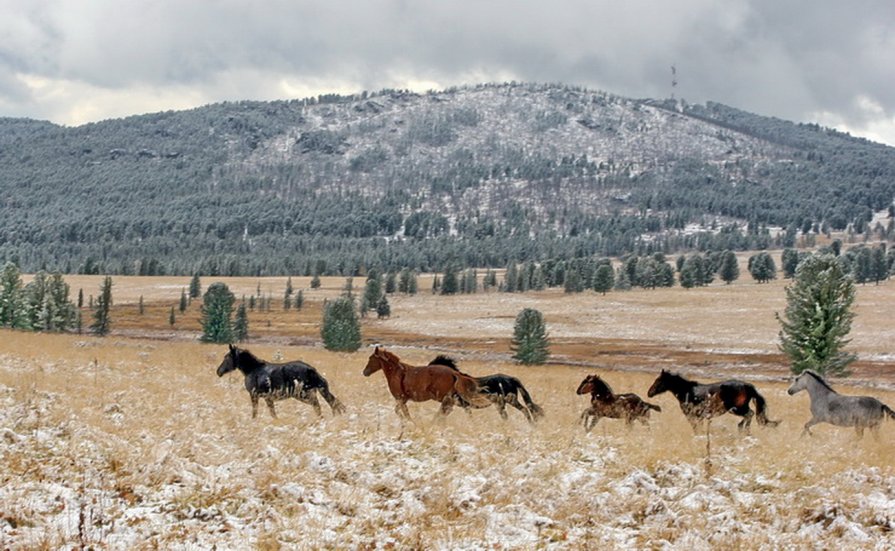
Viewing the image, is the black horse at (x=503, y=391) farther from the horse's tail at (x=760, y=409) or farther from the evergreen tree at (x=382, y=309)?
the evergreen tree at (x=382, y=309)

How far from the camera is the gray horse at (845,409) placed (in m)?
15.0

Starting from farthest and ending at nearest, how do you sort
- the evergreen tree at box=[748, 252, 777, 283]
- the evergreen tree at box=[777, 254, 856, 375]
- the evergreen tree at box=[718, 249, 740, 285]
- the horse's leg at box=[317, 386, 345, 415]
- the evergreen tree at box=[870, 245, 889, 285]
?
the evergreen tree at box=[718, 249, 740, 285] → the evergreen tree at box=[748, 252, 777, 283] → the evergreen tree at box=[870, 245, 889, 285] → the evergreen tree at box=[777, 254, 856, 375] → the horse's leg at box=[317, 386, 345, 415]

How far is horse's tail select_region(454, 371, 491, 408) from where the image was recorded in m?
15.1

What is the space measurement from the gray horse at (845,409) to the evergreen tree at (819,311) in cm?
2402

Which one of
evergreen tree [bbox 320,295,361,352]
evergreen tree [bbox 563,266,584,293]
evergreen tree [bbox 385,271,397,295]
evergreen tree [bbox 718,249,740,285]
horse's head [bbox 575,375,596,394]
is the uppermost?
evergreen tree [bbox 718,249,740,285]

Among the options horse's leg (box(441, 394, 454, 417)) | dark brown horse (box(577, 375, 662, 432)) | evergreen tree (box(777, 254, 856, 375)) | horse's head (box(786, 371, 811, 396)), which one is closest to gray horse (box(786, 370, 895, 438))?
horse's head (box(786, 371, 811, 396))

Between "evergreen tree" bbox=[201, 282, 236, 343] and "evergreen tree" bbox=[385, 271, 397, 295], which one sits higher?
"evergreen tree" bbox=[385, 271, 397, 295]

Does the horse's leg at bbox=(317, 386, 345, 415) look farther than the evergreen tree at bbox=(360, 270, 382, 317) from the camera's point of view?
No

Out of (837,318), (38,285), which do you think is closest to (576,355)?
(837,318)

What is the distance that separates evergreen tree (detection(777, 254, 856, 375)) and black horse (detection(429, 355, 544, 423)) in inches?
1080

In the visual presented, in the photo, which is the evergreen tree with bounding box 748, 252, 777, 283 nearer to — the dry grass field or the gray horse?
the dry grass field

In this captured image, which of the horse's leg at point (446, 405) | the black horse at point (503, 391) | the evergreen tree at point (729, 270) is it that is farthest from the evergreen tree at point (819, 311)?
the evergreen tree at point (729, 270)

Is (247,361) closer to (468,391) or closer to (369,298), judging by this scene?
(468,391)

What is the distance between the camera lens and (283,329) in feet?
391
